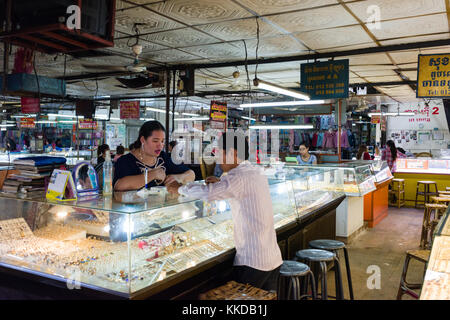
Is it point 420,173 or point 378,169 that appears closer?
point 378,169

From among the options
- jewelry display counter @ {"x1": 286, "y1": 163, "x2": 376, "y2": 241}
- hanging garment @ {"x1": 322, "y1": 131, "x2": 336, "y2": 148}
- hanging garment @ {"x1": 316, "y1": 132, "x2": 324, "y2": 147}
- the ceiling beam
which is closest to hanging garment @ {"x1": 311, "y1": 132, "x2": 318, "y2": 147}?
hanging garment @ {"x1": 316, "y1": 132, "x2": 324, "y2": 147}

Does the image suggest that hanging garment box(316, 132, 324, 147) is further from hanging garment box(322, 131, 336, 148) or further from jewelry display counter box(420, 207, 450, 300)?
jewelry display counter box(420, 207, 450, 300)

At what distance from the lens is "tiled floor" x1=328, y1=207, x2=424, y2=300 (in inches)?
184

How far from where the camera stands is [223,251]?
9.61 ft

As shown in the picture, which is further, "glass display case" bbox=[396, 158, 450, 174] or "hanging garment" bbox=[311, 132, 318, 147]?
"hanging garment" bbox=[311, 132, 318, 147]

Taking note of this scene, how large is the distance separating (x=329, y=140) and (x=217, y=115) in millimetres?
5570

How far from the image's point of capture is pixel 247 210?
2.77m

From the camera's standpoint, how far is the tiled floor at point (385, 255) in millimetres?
4676

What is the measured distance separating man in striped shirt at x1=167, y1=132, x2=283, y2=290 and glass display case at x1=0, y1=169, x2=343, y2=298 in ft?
0.69

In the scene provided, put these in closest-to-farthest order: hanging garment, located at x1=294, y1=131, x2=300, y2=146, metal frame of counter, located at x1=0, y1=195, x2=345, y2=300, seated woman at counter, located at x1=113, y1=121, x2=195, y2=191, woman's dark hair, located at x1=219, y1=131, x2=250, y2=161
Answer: metal frame of counter, located at x1=0, y1=195, x2=345, y2=300, woman's dark hair, located at x1=219, y1=131, x2=250, y2=161, seated woman at counter, located at x1=113, y1=121, x2=195, y2=191, hanging garment, located at x1=294, y1=131, x2=300, y2=146

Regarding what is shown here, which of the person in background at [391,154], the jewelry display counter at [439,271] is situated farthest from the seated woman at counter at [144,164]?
the person in background at [391,154]

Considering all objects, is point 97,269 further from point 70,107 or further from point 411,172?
point 70,107

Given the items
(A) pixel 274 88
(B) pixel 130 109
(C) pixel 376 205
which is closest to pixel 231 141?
(A) pixel 274 88

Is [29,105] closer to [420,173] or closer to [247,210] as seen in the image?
[247,210]
